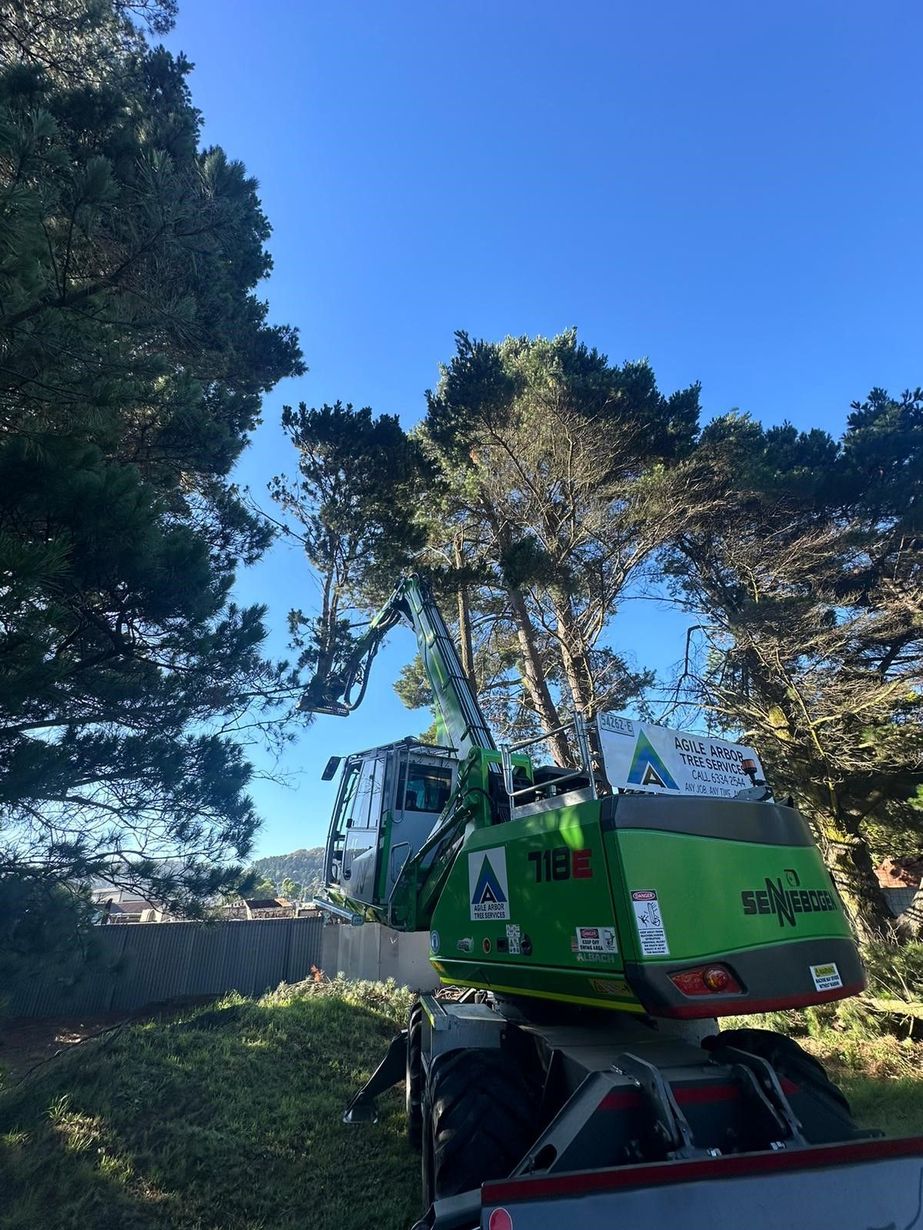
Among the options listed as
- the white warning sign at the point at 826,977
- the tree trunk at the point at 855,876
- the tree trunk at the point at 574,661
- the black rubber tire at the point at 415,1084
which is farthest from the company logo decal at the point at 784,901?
the tree trunk at the point at 855,876

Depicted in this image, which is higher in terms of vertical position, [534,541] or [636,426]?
[636,426]

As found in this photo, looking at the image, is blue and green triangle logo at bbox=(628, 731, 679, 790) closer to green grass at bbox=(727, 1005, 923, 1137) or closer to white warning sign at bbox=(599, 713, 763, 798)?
white warning sign at bbox=(599, 713, 763, 798)

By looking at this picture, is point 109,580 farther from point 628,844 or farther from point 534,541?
point 534,541

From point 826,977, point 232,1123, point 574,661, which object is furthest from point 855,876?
point 232,1123

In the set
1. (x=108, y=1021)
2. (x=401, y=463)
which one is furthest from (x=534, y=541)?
(x=108, y=1021)

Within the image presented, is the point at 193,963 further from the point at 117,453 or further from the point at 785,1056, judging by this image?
the point at 785,1056

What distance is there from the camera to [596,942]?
10.6 ft

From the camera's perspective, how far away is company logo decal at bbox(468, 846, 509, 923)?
413 cm

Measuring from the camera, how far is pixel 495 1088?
3.69 metres

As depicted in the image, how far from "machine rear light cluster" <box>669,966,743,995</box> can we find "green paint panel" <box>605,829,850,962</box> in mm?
68

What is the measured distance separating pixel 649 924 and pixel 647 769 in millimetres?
984

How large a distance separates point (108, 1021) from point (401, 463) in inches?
626

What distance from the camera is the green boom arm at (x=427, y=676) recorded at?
7586mm

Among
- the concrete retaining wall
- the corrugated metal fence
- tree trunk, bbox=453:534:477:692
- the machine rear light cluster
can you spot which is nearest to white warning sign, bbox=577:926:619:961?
the machine rear light cluster
